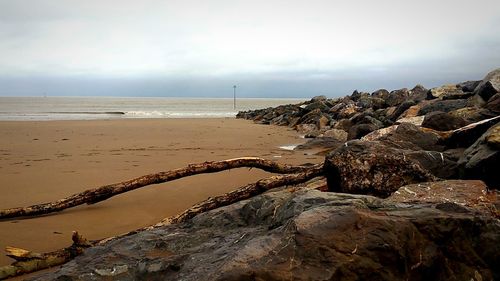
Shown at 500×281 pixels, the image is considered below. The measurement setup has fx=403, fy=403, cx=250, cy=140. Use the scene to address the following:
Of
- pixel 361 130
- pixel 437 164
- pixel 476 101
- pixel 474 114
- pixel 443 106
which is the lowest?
pixel 437 164

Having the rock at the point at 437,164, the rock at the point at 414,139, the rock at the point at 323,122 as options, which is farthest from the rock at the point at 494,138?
the rock at the point at 323,122

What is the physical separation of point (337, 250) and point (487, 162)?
3.32m

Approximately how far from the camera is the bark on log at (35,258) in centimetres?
343

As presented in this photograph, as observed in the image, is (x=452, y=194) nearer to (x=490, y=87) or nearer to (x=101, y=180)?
(x=101, y=180)

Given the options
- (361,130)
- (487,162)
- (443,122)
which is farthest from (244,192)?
(361,130)

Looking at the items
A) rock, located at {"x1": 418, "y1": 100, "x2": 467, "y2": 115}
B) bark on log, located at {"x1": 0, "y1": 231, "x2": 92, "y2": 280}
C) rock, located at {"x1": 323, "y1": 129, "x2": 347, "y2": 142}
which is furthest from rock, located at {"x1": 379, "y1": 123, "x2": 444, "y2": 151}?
rock, located at {"x1": 323, "y1": 129, "x2": 347, "y2": 142}

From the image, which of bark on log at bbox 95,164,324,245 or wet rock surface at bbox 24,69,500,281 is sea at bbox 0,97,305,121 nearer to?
bark on log at bbox 95,164,324,245

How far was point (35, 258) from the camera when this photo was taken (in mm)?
3531

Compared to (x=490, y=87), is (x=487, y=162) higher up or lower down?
lower down

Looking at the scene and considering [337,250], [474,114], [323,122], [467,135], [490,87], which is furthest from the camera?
[323,122]

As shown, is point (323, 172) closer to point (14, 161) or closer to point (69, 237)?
point (69, 237)

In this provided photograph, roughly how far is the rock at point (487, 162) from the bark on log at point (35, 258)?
14.2 ft

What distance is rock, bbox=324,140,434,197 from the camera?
4.68 m

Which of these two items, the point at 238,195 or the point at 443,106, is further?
the point at 443,106
